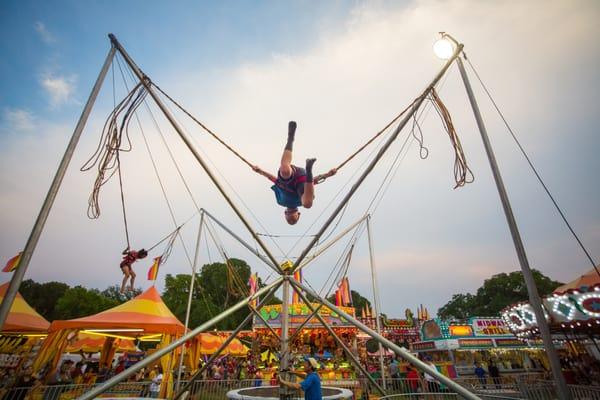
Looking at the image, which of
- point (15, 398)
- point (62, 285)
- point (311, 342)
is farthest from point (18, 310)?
point (62, 285)

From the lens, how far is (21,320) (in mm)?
10883

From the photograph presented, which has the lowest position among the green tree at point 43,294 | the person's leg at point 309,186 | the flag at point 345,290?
the person's leg at point 309,186

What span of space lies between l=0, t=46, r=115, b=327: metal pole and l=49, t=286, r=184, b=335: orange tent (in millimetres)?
7619

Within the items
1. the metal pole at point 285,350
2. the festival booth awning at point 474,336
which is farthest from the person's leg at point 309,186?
the festival booth awning at point 474,336

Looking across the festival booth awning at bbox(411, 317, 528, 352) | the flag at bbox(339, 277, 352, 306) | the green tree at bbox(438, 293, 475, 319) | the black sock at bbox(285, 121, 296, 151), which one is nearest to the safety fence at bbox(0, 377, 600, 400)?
the black sock at bbox(285, 121, 296, 151)

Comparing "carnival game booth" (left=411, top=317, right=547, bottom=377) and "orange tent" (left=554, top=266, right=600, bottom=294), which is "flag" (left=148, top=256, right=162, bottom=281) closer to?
"orange tent" (left=554, top=266, right=600, bottom=294)

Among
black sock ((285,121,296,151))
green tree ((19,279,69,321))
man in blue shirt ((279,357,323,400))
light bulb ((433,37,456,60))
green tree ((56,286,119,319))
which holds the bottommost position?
man in blue shirt ((279,357,323,400))

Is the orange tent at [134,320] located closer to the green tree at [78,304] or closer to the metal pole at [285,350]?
the metal pole at [285,350]

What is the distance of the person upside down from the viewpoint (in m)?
5.26

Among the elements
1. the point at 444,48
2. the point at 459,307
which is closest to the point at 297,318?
the point at 444,48

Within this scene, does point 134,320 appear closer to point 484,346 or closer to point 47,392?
point 47,392

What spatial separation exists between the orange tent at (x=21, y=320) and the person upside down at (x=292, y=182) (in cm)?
1107

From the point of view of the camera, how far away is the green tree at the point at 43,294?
50.3 meters

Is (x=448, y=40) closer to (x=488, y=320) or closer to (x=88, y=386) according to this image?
(x=88, y=386)
